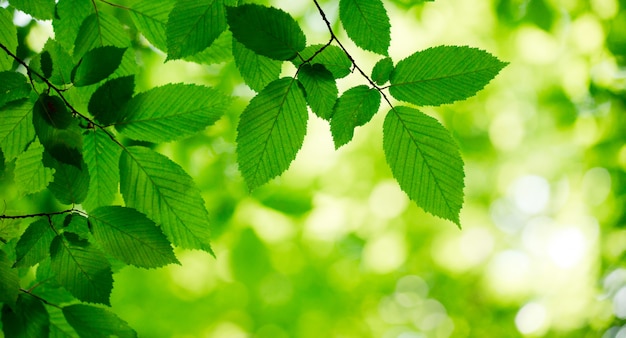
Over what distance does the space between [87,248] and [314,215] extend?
3365 millimetres

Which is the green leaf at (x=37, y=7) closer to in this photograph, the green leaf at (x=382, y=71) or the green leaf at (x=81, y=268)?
the green leaf at (x=81, y=268)

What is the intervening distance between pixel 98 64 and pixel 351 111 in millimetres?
387

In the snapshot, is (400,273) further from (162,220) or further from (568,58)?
(162,220)

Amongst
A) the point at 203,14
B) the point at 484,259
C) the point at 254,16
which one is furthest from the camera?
the point at 484,259

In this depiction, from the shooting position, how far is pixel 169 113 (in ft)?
2.61

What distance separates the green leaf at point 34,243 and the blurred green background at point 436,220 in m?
2.34

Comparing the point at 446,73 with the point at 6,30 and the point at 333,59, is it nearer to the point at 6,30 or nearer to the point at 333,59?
the point at 333,59

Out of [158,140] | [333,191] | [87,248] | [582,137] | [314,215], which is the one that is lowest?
[87,248]

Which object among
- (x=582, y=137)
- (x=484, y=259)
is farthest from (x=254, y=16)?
(x=484, y=259)

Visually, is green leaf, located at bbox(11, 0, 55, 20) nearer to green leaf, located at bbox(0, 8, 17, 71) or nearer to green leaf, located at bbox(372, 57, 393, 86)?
green leaf, located at bbox(0, 8, 17, 71)

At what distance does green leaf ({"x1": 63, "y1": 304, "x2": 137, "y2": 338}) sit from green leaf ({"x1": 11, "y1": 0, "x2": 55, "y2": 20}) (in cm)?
54

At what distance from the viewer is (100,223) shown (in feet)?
2.55

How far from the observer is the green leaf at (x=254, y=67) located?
82cm

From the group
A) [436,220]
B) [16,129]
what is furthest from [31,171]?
[436,220]
